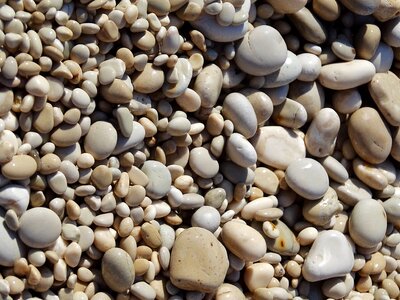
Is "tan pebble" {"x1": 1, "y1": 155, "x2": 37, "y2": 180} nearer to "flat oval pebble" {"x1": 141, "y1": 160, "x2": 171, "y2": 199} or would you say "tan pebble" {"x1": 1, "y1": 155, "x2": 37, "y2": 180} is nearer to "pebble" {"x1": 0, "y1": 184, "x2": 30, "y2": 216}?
"pebble" {"x1": 0, "y1": 184, "x2": 30, "y2": 216}

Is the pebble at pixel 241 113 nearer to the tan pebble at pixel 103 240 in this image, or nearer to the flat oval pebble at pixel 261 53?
the flat oval pebble at pixel 261 53

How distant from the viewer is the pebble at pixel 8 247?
141 cm

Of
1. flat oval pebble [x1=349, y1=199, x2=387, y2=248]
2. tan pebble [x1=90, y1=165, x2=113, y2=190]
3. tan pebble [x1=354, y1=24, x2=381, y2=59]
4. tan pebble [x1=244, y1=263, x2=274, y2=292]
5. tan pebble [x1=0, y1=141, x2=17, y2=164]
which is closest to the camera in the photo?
tan pebble [x1=0, y1=141, x2=17, y2=164]

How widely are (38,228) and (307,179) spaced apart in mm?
613

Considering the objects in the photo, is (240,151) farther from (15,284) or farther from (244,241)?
(15,284)

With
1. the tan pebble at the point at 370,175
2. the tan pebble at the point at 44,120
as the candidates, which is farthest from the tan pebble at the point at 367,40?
the tan pebble at the point at 44,120

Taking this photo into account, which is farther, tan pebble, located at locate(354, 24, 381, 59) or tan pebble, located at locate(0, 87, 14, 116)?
tan pebble, located at locate(354, 24, 381, 59)

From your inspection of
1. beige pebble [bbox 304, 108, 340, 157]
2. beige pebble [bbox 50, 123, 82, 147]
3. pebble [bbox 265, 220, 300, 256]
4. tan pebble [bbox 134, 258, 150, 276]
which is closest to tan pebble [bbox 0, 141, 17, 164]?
beige pebble [bbox 50, 123, 82, 147]

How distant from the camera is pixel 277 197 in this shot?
5.72 ft

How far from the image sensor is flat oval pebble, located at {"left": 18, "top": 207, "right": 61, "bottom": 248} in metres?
1.42

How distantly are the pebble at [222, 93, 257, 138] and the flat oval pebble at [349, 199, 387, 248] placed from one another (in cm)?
31

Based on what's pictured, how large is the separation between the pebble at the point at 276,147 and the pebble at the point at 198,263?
27 cm

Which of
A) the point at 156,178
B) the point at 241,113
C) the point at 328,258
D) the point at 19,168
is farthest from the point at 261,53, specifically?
the point at 19,168

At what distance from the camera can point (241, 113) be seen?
5.47 ft
